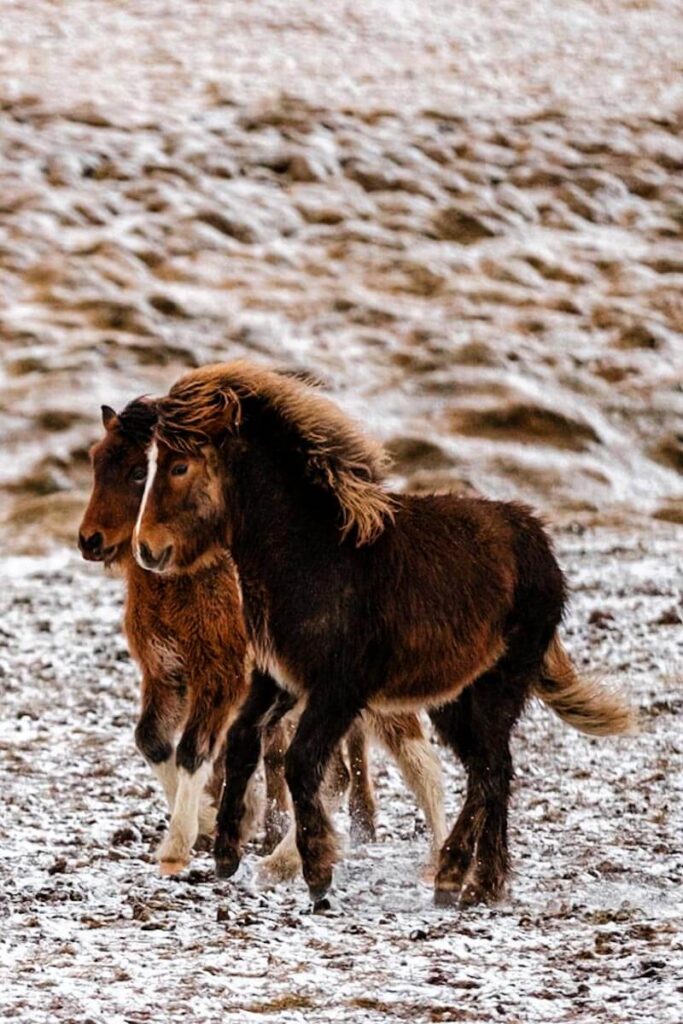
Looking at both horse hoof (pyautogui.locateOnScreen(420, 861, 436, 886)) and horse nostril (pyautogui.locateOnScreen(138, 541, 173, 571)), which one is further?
horse hoof (pyautogui.locateOnScreen(420, 861, 436, 886))

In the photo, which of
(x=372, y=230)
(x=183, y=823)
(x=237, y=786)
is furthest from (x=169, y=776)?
(x=372, y=230)

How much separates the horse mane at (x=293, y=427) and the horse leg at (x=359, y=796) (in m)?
1.37

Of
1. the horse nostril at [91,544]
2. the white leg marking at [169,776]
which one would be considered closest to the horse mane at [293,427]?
the horse nostril at [91,544]

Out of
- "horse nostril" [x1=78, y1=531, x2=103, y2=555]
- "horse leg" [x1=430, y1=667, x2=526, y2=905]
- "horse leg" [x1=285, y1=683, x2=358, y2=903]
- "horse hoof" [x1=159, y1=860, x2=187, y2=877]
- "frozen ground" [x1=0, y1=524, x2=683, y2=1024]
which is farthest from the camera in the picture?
"horse nostril" [x1=78, y1=531, x2=103, y2=555]

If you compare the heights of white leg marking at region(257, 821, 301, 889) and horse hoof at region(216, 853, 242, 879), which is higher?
horse hoof at region(216, 853, 242, 879)

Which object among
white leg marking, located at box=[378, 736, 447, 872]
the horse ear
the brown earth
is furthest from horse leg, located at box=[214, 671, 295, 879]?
the brown earth

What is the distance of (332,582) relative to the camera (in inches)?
251

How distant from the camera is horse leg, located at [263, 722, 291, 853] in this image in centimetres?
745

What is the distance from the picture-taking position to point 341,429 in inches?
262

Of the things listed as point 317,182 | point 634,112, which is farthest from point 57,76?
point 634,112

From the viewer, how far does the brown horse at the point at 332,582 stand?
20.7 feet

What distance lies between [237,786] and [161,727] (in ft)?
2.14

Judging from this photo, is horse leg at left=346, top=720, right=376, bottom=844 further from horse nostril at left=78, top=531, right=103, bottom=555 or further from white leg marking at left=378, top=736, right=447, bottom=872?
horse nostril at left=78, top=531, right=103, bottom=555

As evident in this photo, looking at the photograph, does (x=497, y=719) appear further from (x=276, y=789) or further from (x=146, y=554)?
(x=146, y=554)
